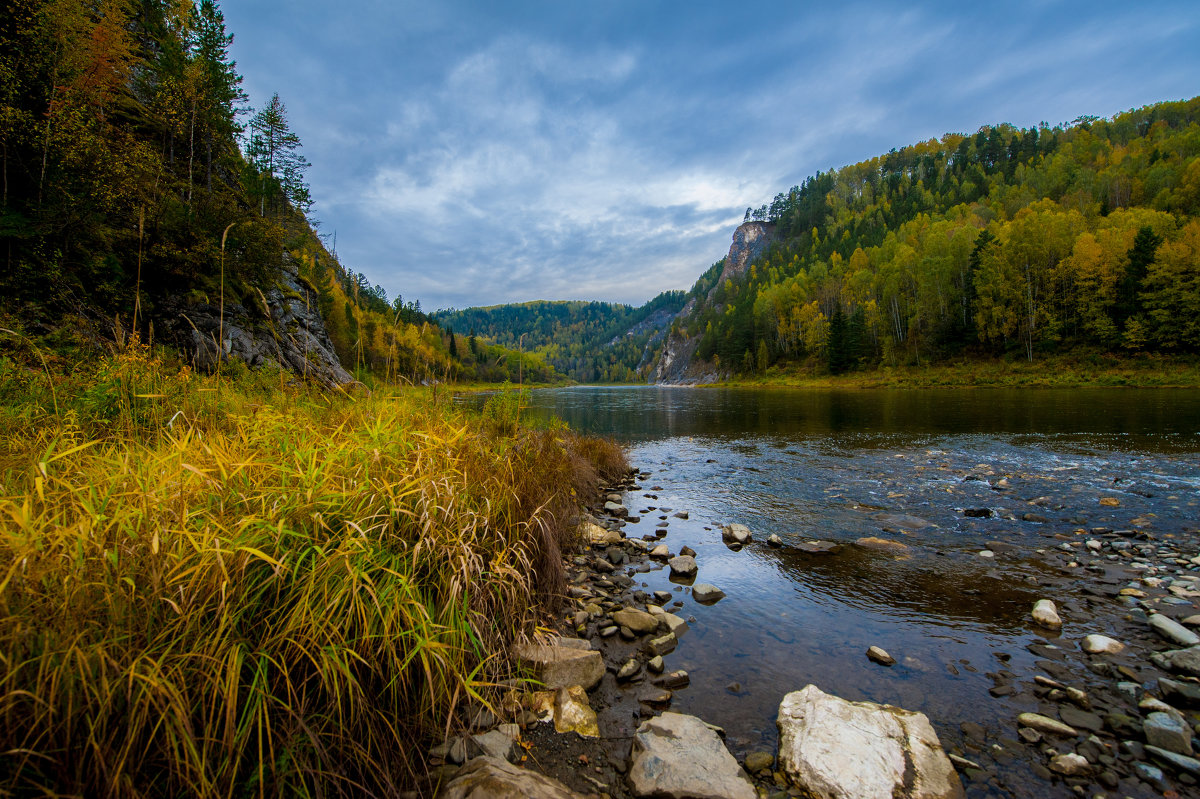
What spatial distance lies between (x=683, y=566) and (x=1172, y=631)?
4623 millimetres

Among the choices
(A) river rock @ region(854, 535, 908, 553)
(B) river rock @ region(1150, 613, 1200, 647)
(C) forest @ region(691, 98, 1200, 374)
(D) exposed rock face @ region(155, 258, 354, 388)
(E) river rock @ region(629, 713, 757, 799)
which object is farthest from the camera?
(C) forest @ region(691, 98, 1200, 374)

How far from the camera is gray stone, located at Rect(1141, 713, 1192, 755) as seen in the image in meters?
2.81

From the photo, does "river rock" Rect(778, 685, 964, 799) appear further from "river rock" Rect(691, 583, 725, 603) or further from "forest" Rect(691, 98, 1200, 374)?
"forest" Rect(691, 98, 1200, 374)

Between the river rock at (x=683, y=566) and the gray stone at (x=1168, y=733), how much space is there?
386 centimetres

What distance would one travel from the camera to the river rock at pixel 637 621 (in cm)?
440

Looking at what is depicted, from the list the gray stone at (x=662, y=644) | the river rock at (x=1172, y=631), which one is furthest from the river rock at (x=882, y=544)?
the gray stone at (x=662, y=644)

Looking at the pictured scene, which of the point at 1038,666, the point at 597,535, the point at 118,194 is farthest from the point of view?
the point at 118,194

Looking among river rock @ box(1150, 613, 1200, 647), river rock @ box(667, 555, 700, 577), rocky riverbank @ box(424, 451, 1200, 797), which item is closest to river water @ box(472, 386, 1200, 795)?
rocky riverbank @ box(424, 451, 1200, 797)

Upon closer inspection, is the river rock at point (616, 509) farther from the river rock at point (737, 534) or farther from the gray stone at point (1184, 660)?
the gray stone at point (1184, 660)

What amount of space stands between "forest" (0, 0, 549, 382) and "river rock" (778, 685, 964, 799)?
4976 millimetres

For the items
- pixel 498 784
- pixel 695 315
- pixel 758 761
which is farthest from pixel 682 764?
pixel 695 315

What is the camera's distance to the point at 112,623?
71.6 inches

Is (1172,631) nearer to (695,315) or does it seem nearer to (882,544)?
(882,544)

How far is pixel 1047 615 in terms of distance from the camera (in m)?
4.44
